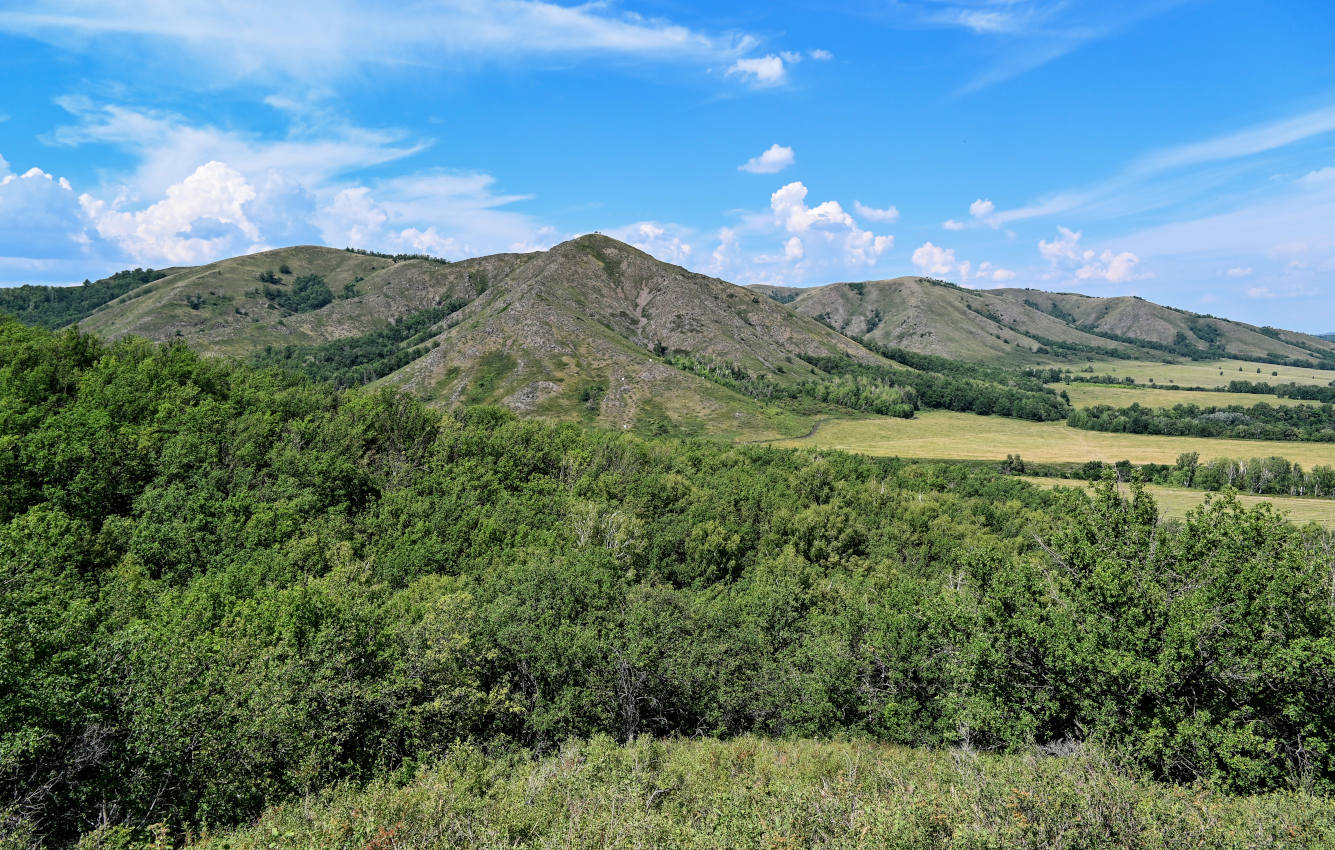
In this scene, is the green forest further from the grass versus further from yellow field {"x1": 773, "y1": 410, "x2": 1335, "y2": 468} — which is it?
yellow field {"x1": 773, "y1": 410, "x2": 1335, "y2": 468}

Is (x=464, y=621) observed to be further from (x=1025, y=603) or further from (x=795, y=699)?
(x=1025, y=603)

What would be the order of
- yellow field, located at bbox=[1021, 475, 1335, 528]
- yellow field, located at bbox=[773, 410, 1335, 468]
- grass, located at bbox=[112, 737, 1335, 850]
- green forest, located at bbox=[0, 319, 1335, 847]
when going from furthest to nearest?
yellow field, located at bbox=[773, 410, 1335, 468], yellow field, located at bbox=[1021, 475, 1335, 528], green forest, located at bbox=[0, 319, 1335, 847], grass, located at bbox=[112, 737, 1335, 850]

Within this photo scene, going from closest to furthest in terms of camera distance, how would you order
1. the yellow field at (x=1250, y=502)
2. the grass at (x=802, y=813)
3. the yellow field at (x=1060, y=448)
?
the grass at (x=802, y=813)
the yellow field at (x=1250, y=502)
the yellow field at (x=1060, y=448)

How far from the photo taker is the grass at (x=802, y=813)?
14.7 meters

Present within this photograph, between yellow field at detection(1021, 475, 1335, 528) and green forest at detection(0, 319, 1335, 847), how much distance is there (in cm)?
9671

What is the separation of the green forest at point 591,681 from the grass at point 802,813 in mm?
124

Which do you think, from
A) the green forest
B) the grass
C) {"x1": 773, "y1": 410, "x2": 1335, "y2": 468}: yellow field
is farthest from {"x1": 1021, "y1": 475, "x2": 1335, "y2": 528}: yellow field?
the grass

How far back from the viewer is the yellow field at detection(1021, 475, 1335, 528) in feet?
373

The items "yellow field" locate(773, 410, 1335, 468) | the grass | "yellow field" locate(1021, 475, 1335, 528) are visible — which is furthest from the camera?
"yellow field" locate(773, 410, 1335, 468)

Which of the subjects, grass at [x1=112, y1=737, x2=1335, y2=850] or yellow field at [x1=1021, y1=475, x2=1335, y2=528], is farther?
yellow field at [x1=1021, y1=475, x2=1335, y2=528]

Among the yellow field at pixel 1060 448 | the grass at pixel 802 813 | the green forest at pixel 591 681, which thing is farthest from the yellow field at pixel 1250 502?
the grass at pixel 802 813

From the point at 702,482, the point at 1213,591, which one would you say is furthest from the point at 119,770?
the point at 702,482

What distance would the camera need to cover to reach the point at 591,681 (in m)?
32.3

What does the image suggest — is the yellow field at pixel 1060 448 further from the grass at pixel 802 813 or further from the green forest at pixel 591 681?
the grass at pixel 802 813
